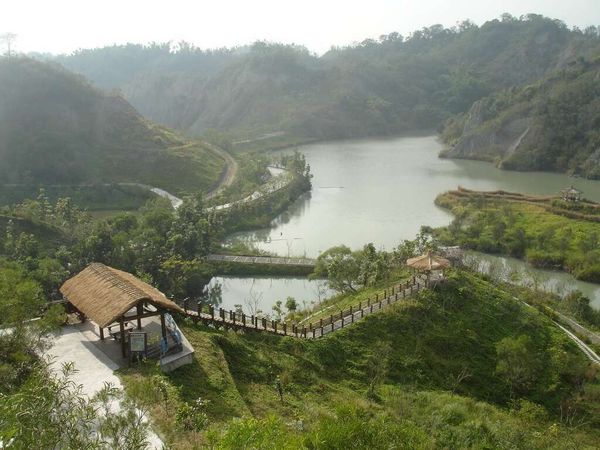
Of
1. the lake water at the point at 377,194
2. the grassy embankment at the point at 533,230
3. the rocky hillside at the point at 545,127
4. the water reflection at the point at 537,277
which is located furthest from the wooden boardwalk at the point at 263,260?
the rocky hillside at the point at 545,127

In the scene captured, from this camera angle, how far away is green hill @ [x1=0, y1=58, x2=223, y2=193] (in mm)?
78688

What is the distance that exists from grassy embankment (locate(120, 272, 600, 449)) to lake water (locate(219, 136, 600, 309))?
59.3 ft

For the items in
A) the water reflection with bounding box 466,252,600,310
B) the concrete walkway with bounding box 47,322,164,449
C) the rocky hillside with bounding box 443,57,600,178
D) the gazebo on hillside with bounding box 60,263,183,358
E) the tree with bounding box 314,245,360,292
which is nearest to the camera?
the concrete walkway with bounding box 47,322,164,449

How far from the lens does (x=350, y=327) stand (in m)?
24.8

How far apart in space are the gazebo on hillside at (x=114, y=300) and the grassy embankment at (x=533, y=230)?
3715 cm

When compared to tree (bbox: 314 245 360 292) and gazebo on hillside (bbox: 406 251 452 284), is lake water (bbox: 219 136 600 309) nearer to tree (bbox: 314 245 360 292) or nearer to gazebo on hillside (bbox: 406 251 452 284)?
tree (bbox: 314 245 360 292)

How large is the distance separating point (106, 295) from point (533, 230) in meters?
46.9

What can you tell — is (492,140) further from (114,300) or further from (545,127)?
(114,300)

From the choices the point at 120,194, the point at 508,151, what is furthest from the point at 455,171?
the point at 120,194

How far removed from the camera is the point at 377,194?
7781 cm

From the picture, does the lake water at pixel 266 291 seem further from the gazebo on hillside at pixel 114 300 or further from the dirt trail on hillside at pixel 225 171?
the dirt trail on hillside at pixel 225 171

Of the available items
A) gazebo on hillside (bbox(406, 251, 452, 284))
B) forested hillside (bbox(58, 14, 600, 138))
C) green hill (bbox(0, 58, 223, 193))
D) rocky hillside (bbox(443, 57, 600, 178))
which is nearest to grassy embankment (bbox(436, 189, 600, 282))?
gazebo on hillside (bbox(406, 251, 452, 284))

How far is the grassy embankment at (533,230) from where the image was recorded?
47.4m

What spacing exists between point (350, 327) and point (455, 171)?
255 ft
